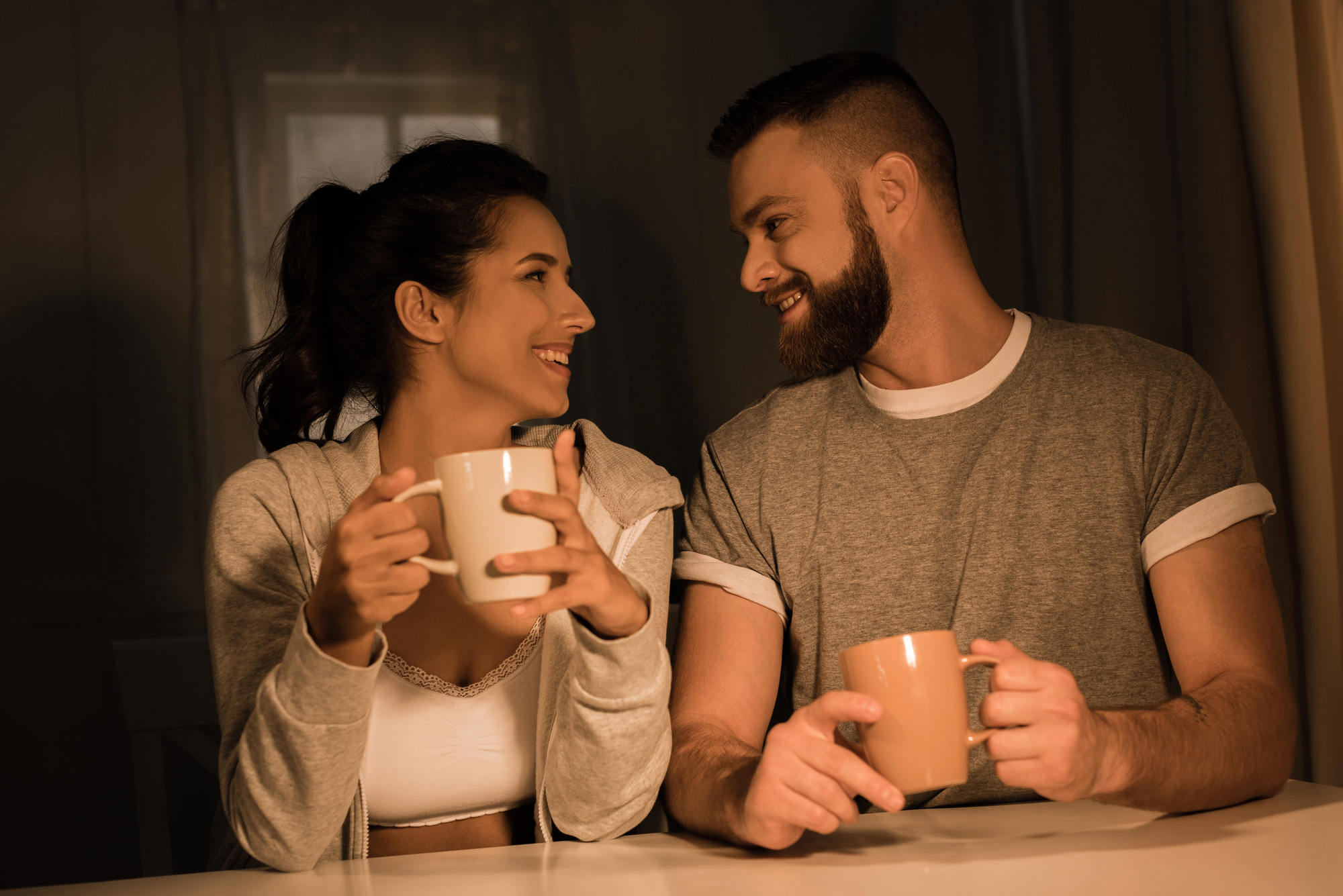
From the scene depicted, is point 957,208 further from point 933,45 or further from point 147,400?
point 147,400

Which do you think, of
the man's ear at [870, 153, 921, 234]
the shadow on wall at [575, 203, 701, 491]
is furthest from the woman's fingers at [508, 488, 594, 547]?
the shadow on wall at [575, 203, 701, 491]

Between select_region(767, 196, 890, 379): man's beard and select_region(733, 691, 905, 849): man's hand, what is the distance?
26.6 inches

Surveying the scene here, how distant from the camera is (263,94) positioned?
7.96ft

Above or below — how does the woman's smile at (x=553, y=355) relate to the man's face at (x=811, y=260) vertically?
below

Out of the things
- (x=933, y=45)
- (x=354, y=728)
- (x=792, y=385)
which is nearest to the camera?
(x=354, y=728)

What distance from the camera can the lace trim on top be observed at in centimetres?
Result: 118

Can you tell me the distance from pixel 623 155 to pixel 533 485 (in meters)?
1.89

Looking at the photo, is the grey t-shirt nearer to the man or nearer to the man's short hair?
the man

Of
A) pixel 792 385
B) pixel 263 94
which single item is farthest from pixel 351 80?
Result: pixel 792 385

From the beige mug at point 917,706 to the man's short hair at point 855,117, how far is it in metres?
0.86

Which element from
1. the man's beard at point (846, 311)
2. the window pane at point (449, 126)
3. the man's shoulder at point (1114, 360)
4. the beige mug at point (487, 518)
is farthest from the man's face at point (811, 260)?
the window pane at point (449, 126)

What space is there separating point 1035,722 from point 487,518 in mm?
421

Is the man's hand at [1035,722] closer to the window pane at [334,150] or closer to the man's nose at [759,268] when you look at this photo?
the man's nose at [759,268]

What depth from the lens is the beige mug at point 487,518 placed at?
746mm
